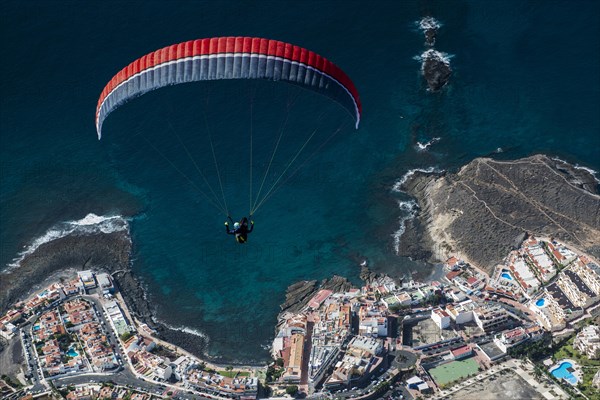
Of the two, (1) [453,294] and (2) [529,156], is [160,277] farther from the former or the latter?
(2) [529,156]

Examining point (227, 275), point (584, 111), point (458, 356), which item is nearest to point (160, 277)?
point (227, 275)

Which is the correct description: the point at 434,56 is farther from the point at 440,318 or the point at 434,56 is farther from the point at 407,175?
the point at 440,318

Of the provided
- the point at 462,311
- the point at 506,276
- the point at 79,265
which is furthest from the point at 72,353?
the point at 506,276

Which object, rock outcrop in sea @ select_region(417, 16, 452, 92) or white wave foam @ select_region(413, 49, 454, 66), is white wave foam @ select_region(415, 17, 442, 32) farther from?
white wave foam @ select_region(413, 49, 454, 66)

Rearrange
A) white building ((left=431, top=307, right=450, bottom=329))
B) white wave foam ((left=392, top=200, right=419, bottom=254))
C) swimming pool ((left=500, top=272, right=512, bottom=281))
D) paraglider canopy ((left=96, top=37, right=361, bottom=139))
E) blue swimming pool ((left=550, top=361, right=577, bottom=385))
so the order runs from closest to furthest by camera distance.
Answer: paraglider canopy ((left=96, top=37, right=361, bottom=139)) → blue swimming pool ((left=550, top=361, right=577, bottom=385)) → white building ((left=431, top=307, right=450, bottom=329)) → swimming pool ((left=500, top=272, right=512, bottom=281)) → white wave foam ((left=392, top=200, right=419, bottom=254))

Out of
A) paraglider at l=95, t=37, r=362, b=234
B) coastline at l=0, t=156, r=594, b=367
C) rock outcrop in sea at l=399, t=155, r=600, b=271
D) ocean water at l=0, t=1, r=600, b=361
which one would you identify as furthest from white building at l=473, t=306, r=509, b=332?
paraglider at l=95, t=37, r=362, b=234

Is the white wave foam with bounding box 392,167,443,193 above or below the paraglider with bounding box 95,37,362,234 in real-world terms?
above

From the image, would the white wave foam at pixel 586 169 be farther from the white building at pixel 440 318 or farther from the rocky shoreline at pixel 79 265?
the rocky shoreline at pixel 79 265
